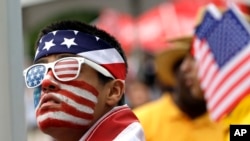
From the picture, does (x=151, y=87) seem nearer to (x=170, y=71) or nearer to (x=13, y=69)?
(x=170, y=71)

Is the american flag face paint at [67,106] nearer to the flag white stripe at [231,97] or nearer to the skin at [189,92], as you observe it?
the flag white stripe at [231,97]

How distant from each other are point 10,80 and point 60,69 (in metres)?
0.38

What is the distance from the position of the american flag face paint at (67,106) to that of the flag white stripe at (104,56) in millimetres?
91

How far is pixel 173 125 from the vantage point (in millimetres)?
6113

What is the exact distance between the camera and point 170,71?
22.8 feet

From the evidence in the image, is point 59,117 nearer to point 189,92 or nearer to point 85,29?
point 85,29

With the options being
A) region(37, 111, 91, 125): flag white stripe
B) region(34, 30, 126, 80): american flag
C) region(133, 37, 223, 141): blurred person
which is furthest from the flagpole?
region(133, 37, 223, 141): blurred person

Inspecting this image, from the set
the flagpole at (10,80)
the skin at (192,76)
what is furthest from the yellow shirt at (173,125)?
the flagpole at (10,80)

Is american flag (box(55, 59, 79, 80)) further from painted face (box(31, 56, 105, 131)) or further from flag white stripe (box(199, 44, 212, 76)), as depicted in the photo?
flag white stripe (box(199, 44, 212, 76))

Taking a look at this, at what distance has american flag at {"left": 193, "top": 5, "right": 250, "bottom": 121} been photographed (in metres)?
5.25

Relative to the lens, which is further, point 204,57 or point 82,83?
point 204,57

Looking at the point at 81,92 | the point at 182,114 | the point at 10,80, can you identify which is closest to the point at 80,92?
the point at 81,92

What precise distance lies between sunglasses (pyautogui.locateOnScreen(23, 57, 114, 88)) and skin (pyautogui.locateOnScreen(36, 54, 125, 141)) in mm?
15

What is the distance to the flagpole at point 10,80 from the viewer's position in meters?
2.76
